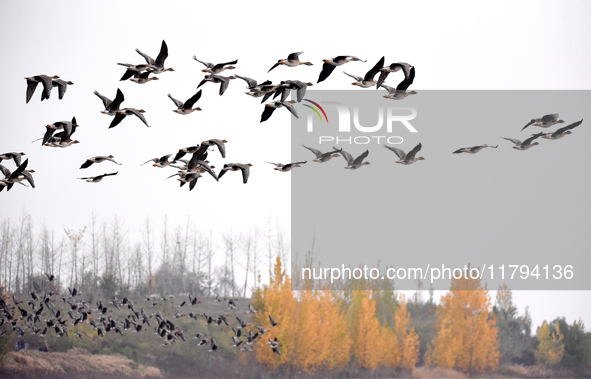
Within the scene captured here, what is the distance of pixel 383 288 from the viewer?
51406mm

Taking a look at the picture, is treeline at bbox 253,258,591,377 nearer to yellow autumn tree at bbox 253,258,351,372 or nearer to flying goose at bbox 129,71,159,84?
yellow autumn tree at bbox 253,258,351,372

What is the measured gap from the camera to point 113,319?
4538 cm

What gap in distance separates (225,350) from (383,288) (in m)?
14.9

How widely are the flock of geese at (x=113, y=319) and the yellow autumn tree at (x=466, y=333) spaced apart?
13185 mm

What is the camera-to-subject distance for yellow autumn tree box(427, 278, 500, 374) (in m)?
44.1

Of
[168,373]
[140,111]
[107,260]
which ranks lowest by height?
[168,373]

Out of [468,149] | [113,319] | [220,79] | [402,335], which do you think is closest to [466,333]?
[402,335]

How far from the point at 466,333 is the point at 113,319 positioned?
1007 inches

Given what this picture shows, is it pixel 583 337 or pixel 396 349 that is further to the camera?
pixel 583 337

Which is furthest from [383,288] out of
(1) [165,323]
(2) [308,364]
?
(1) [165,323]

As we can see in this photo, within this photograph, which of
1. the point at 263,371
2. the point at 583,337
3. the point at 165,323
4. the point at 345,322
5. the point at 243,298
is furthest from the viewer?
the point at 243,298

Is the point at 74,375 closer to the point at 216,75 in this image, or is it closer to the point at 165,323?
the point at 165,323

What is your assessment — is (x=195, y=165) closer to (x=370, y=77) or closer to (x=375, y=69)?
(x=370, y=77)

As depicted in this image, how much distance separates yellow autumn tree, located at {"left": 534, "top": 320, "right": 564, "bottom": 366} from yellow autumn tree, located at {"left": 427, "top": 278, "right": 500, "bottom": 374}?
4.96 m
